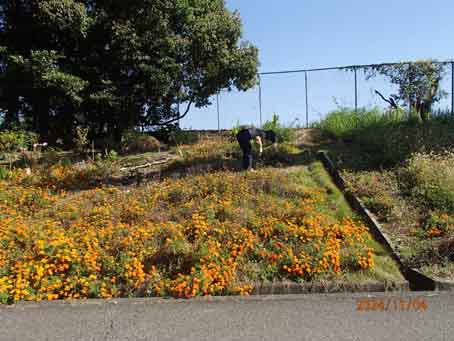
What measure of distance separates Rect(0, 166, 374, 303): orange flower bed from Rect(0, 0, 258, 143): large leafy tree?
4.13m

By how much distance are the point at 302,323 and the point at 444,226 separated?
3.17 metres

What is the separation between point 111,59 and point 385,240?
8522 millimetres

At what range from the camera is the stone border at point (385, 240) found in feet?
13.3

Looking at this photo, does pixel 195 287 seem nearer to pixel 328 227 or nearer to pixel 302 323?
pixel 302 323

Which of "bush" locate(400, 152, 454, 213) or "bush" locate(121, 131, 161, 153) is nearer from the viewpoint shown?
"bush" locate(400, 152, 454, 213)

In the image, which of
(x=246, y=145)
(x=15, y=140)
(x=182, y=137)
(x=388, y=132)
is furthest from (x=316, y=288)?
(x=15, y=140)

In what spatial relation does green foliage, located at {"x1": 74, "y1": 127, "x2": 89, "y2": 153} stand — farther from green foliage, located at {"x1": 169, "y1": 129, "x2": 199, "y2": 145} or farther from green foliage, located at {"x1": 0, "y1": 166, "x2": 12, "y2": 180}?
green foliage, located at {"x1": 169, "y1": 129, "x2": 199, "y2": 145}

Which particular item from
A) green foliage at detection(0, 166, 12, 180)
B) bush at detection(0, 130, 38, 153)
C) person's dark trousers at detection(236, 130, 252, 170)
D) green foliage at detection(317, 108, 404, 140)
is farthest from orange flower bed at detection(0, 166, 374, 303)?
green foliage at detection(317, 108, 404, 140)

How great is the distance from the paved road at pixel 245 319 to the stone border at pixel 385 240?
16 cm

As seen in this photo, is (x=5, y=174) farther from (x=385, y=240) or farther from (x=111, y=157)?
(x=385, y=240)

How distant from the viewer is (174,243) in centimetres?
459

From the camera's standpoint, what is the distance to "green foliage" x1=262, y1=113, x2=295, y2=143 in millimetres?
10370

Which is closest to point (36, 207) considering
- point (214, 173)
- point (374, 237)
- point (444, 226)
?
point (214, 173)
